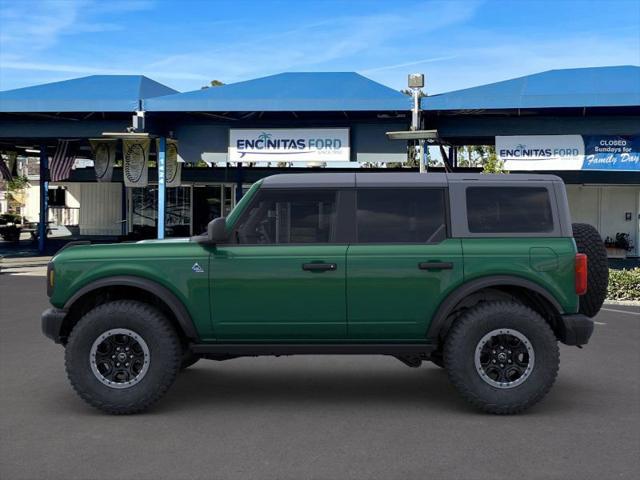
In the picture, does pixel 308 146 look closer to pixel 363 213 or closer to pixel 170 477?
pixel 363 213

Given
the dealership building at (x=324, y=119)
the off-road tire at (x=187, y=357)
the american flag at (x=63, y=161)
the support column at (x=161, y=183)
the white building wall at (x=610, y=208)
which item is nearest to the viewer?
the off-road tire at (x=187, y=357)

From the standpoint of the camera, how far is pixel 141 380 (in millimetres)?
5762

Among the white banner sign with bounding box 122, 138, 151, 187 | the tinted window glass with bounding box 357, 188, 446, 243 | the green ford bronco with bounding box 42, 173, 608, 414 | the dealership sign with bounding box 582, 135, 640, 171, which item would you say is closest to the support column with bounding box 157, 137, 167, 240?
the white banner sign with bounding box 122, 138, 151, 187

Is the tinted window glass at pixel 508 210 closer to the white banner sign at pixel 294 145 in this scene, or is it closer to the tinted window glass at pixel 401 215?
the tinted window glass at pixel 401 215

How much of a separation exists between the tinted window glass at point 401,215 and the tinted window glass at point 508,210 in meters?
0.29

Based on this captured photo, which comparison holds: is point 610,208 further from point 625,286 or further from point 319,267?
point 319,267

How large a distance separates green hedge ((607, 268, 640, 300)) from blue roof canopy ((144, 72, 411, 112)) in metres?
8.15

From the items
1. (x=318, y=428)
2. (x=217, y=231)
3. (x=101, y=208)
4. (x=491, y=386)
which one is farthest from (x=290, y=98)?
(x=101, y=208)

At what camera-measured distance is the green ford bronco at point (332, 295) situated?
19.0 ft

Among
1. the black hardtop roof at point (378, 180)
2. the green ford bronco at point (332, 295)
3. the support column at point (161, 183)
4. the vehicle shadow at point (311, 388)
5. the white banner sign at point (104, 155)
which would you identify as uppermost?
the white banner sign at point (104, 155)

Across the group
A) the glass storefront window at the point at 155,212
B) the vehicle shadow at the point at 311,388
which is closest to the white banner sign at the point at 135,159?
the glass storefront window at the point at 155,212

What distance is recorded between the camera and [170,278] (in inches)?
230

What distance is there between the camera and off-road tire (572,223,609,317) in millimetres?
6188

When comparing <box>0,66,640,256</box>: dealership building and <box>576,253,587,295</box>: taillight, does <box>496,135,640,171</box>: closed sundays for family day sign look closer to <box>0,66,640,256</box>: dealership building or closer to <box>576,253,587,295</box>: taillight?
<box>0,66,640,256</box>: dealership building
